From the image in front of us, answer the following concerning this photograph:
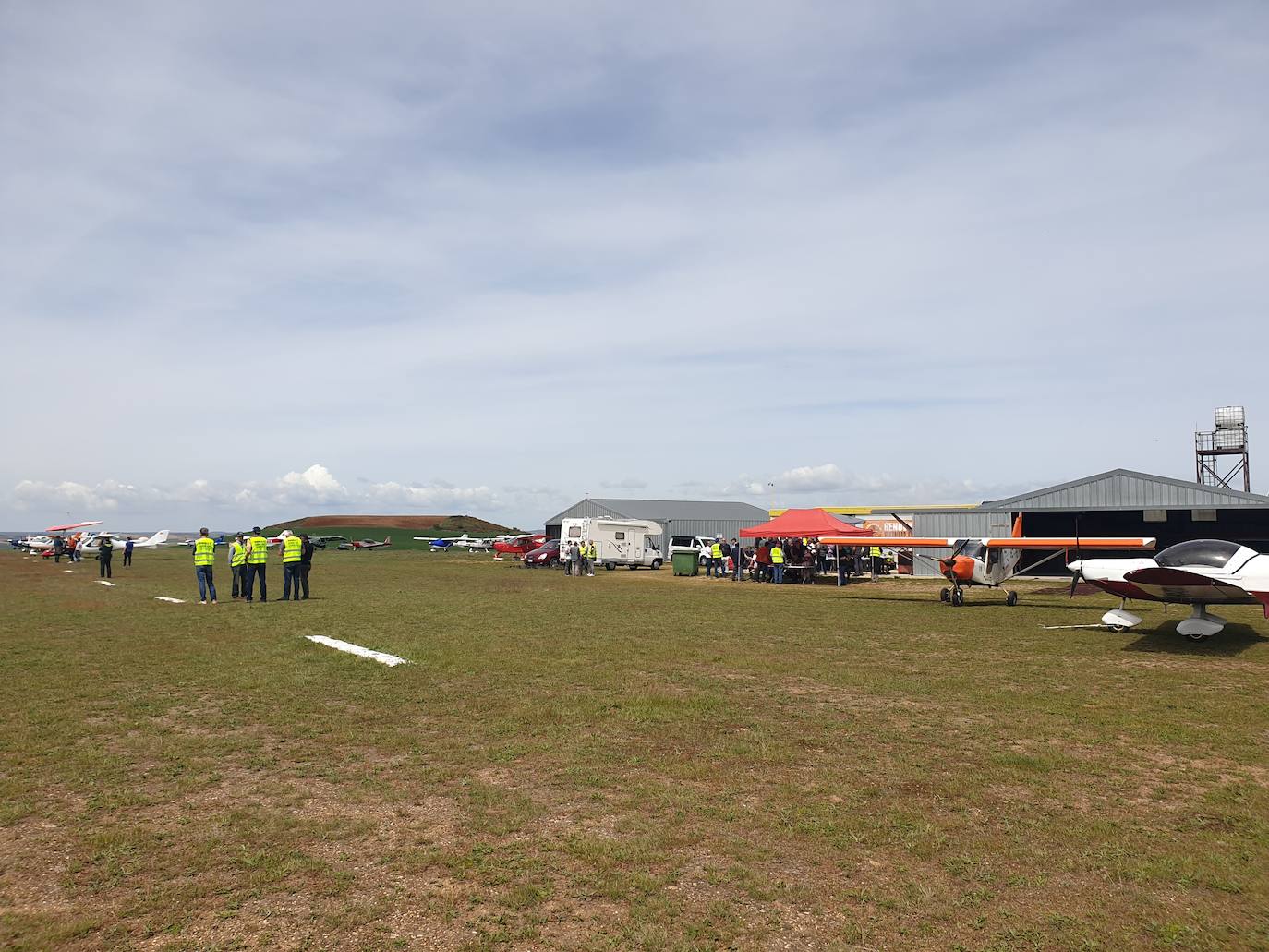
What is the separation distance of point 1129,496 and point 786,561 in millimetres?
13195

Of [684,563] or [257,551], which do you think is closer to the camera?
[257,551]

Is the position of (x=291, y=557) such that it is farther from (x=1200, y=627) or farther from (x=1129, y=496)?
(x=1129, y=496)

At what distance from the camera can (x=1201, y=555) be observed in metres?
13.9

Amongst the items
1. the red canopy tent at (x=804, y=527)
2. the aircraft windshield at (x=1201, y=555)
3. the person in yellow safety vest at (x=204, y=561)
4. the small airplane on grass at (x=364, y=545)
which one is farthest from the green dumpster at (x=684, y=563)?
the small airplane on grass at (x=364, y=545)

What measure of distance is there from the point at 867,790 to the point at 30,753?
6.86 meters

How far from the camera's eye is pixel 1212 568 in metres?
13.6

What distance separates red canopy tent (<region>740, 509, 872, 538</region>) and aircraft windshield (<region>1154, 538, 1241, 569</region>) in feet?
49.6

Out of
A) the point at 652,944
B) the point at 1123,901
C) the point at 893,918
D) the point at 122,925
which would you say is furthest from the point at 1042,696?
the point at 122,925

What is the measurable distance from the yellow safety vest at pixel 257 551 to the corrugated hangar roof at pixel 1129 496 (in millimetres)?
26923

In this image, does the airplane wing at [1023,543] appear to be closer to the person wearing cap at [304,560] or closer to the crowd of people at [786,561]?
the crowd of people at [786,561]

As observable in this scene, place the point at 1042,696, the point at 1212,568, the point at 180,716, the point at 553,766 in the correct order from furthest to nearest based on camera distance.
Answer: the point at 1212,568
the point at 1042,696
the point at 180,716
the point at 553,766

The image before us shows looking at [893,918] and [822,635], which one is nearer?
[893,918]

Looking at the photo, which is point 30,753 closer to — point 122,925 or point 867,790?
point 122,925

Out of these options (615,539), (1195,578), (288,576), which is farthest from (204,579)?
(615,539)
